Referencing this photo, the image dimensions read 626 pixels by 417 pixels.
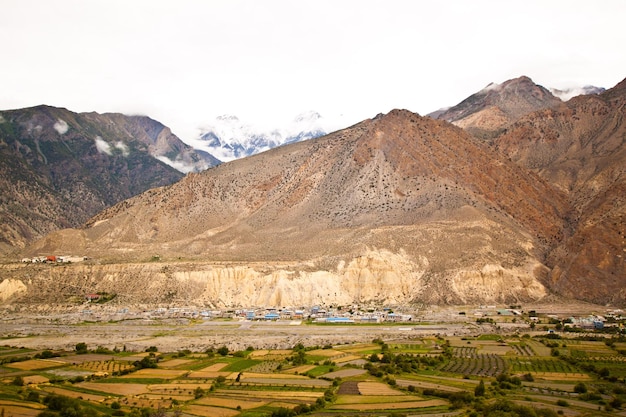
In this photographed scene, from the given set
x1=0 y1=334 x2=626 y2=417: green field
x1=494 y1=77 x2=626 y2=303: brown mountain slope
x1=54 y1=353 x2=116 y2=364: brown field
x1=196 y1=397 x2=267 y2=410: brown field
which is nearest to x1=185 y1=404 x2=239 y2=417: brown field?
x1=0 y1=334 x2=626 y2=417: green field

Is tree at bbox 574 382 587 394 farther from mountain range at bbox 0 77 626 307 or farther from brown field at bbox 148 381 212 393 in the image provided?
mountain range at bbox 0 77 626 307

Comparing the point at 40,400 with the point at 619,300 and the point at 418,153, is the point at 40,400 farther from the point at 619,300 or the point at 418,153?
the point at 418,153

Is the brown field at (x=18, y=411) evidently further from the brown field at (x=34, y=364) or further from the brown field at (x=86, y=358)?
the brown field at (x=86, y=358)

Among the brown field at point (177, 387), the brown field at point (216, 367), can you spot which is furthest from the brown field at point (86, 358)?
the brown field at point (177, 387)

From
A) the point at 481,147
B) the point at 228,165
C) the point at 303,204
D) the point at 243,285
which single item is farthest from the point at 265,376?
the point at 228,165

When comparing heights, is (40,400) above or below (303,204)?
below

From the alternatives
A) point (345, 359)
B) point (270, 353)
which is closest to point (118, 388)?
point (270, 353)
